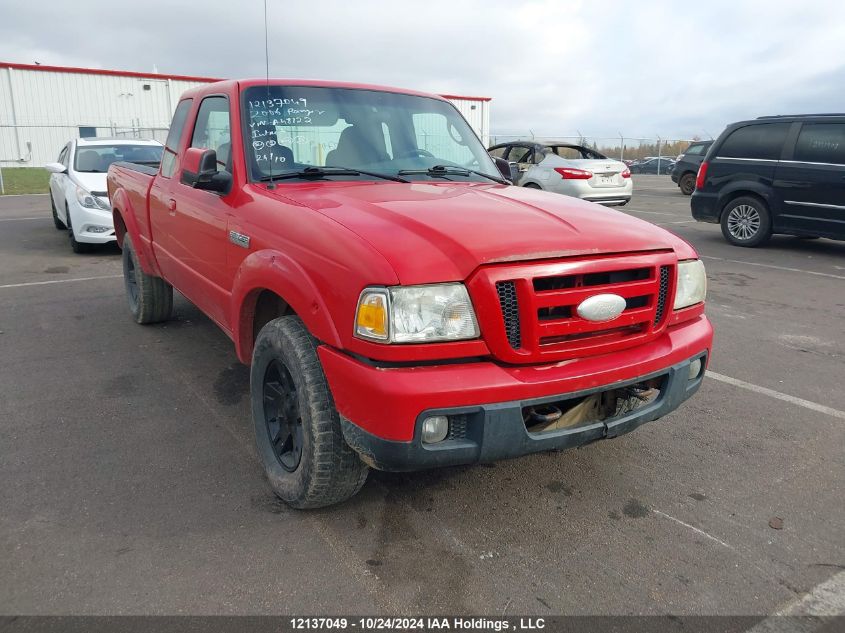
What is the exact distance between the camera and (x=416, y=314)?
89.0 inches

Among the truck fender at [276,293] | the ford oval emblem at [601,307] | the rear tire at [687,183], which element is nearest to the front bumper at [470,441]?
the ford oval emblem at [601,307]

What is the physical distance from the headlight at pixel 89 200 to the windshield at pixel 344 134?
6434 mm

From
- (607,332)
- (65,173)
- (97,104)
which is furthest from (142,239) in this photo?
(97,104)

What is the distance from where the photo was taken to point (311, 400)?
2.50 m

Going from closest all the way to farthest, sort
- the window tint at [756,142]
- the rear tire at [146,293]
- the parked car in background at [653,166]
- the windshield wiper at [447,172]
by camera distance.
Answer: the windshield wiper at [447,172] < the rear tire at [146,293] < the window tint at [756,142] < the parked car in background at [653,166]

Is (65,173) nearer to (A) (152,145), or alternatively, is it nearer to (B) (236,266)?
(A) (152,145)

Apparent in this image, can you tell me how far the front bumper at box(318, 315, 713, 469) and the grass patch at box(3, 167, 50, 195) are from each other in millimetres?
22333

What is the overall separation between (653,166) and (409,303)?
37.2 metres

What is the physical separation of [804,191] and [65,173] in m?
10.5

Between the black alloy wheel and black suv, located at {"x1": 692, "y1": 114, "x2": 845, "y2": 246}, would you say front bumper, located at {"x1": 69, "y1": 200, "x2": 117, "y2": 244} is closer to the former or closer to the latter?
the black alloy wheel

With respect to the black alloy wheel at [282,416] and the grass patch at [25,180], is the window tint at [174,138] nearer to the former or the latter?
the black alloy wheel at [282,416]

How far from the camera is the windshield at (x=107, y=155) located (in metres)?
9.61

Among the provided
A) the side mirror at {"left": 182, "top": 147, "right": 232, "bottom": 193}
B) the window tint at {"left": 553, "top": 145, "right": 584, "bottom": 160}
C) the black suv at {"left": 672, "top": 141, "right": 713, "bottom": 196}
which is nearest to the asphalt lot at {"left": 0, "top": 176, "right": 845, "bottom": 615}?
the side mirror at {"left": 182, "top": 147, "right": 232, "bottom": 193}

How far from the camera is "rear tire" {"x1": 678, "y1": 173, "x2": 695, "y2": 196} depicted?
798 inches
